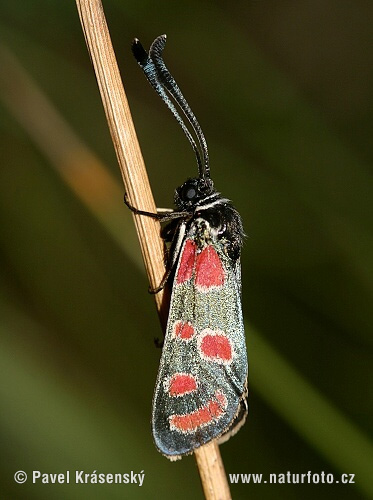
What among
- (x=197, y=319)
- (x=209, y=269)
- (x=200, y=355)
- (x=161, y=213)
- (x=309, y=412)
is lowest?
(x=309, y=412)

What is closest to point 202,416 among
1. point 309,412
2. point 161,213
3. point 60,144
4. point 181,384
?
point 181,384

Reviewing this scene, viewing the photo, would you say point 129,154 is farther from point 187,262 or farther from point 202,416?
point 202,416

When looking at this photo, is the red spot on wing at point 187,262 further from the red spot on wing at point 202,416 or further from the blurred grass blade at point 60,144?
the blurred grass blade at point 60,144

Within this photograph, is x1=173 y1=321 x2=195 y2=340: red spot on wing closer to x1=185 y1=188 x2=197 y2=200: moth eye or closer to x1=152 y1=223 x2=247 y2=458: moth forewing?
x1=152 y1=223 x2=247 y2=458: moth forewing

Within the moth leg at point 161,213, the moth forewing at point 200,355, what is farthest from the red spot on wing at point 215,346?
the moth leg at point 161,213

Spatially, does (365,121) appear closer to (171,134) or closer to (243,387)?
(171,134)
